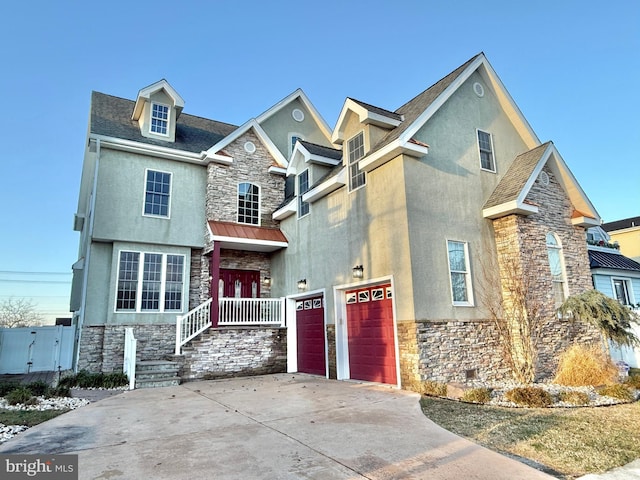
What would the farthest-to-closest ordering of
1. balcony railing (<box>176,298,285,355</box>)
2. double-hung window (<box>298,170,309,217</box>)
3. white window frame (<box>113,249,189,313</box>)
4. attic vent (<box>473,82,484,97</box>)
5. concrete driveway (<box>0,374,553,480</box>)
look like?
double-hung window (<box>298,170,309,217</box>) → white window frame (<box>113,249,189,313</box>) → balcony railing (<box>176,298,285,355</box>) → attic vent (<box>473,82,484,97</box>) → concrete driveway (<box>0,374,553,480</box>)

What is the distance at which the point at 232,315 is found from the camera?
13273 mm

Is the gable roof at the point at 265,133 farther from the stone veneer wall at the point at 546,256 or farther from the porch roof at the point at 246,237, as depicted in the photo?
the stone veneer wall at the point at 546,256

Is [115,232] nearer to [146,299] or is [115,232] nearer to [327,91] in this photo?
[146,299]

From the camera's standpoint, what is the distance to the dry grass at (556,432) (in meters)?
A: 4.28

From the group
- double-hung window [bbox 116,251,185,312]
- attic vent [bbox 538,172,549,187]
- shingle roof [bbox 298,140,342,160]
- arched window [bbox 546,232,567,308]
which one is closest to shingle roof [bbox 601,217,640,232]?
attic vent [bbox 538,172,549,187]

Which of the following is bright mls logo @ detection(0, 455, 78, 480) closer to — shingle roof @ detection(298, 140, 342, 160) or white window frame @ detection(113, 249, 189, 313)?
white window frame @ detection(113, 249, 189, 313)

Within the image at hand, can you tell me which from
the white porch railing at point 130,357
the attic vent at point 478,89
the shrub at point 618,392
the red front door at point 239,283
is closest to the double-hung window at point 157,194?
the red front door at point 239,283

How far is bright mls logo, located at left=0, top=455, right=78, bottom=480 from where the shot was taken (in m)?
3.99

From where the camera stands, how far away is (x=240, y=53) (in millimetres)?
15648

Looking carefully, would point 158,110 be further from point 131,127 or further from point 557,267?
point 557,267

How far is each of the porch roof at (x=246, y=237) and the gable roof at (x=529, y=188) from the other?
7607mm

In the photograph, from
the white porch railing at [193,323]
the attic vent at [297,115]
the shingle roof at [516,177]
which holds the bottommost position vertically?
the white porch railing at [193,323]

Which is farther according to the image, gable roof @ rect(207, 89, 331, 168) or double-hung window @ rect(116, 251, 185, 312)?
gable roof @ rect(207, 89, 331, 168)

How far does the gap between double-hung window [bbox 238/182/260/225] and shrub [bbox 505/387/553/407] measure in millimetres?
10804
